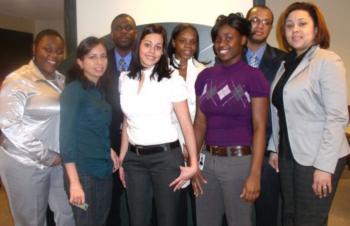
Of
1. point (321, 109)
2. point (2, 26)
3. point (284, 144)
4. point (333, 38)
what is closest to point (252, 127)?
point (284, 144)

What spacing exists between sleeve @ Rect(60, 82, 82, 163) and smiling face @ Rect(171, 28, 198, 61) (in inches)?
33.2

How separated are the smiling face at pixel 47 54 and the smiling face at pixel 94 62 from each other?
1.03 ft

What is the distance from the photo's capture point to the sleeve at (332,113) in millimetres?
1568

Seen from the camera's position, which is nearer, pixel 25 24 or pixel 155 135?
pixel 155 135

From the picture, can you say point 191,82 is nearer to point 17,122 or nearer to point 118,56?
point 118,56

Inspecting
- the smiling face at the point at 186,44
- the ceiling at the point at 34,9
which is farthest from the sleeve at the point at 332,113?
the ceiling at the point at 34,9

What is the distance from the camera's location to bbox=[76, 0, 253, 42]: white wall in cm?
296

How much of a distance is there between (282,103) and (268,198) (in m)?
0.74

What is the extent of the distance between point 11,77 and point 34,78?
0.43ft

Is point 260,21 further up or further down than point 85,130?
further up

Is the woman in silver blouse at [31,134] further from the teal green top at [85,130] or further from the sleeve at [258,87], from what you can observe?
the sleeve at [258,87]

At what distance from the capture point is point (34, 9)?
22.8 ft

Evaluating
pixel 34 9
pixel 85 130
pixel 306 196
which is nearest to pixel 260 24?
pixel 306 196

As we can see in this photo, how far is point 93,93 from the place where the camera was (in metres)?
1.82
